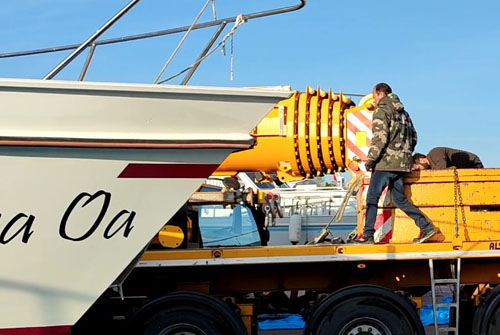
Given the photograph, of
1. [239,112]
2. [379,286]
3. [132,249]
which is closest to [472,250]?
[379,286]

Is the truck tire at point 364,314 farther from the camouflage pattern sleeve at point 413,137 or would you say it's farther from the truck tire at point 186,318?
the camouflage pattern sleeve at point 413,137

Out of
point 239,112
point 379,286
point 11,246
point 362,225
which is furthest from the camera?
point 362,225

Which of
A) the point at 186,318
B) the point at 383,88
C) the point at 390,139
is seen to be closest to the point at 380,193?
the point at 390,139

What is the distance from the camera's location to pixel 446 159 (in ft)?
25.7

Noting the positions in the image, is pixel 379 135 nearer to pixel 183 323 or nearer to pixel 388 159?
pixel 388 159

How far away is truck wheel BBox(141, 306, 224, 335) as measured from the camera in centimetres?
619

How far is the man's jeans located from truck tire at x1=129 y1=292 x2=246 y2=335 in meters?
1.51

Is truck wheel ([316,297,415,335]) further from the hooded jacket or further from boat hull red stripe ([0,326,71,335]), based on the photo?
boat hull red stripe ([0,326,71,335])

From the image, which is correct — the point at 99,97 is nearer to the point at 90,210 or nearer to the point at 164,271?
the point at 90,210

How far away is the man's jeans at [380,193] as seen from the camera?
6.71m

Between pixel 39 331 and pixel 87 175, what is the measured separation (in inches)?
45.8

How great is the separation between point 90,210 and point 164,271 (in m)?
1.66

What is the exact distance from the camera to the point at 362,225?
7.18 m

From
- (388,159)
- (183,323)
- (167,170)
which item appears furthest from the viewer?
(388,159)
